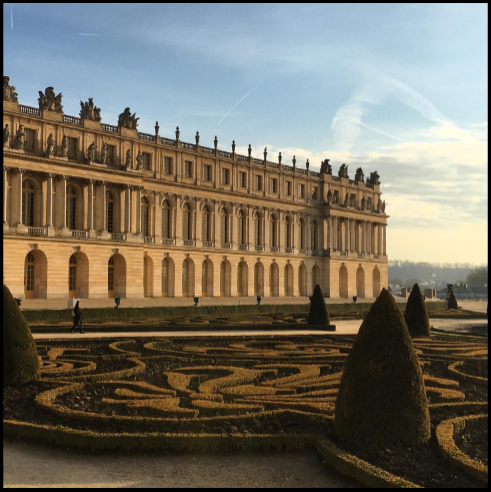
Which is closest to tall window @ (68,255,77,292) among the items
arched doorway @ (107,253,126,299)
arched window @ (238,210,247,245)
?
arched doorway @ (107,253,126,299)

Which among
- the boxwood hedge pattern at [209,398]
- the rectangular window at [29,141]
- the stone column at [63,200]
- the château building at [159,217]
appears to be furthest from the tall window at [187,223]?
the boxwood hedge pattern at [209,398]

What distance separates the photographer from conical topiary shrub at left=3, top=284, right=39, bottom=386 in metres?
12.4

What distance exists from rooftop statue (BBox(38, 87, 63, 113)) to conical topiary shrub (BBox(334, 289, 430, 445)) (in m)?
41.0

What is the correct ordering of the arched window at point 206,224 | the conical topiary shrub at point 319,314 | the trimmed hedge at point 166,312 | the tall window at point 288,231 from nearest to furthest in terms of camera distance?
the conical topiary shrub at point 319,314 < the trimmed hedge at point 166,312 < the arched window at point 206,224 < the tall window at point 288,231

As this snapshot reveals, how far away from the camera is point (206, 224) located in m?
58.1

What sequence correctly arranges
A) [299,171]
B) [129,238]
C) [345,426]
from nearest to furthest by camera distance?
1. [345,426]
2. [129,238]
3. [299,171]

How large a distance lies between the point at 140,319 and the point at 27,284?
53.4 feet

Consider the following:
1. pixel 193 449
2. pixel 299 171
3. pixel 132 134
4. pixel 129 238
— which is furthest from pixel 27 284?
pixel 193 449

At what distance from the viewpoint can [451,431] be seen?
907cm

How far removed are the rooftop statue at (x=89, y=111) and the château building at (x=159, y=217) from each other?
76mm

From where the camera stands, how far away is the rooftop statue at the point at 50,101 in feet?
148

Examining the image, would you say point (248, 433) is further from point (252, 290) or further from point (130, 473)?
point (252, 290)

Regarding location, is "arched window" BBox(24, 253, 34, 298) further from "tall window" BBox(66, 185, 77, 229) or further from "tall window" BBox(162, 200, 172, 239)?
"tall window" BBox(162, 200, 172, 239)

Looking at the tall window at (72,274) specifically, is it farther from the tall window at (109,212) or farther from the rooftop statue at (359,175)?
the rooftop statue at (359,175)
